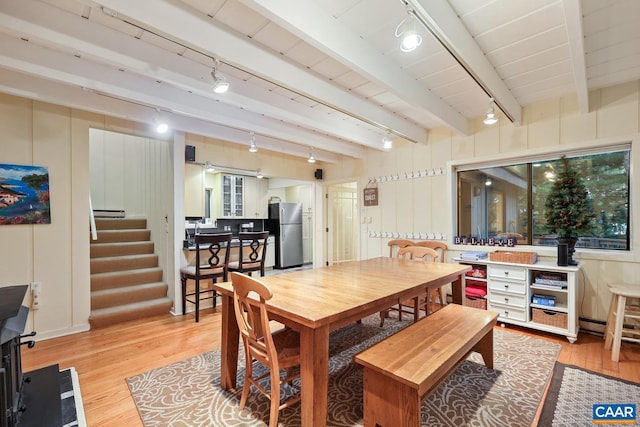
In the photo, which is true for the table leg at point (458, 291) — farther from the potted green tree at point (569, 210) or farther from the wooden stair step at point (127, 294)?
the wooden stair step at point (127, 294)

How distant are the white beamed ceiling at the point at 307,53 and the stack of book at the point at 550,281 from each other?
176 centimetres

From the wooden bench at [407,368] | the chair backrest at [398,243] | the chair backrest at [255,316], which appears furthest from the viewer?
the chair backrest at [398,243]

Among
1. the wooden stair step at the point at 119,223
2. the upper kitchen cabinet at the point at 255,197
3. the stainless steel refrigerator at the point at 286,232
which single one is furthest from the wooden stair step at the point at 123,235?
the stainless steel refrigerator at the point at 286,232

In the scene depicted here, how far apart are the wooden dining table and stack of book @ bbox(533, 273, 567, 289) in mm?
916

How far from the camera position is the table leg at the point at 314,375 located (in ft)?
4.84

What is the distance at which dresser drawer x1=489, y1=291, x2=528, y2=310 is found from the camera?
3123 mm

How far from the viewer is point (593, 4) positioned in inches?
70.4

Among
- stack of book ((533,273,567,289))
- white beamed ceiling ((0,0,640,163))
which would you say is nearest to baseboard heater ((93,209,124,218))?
white beamed ceiling ((0,0,640,163))

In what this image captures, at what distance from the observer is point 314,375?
1.48 metres

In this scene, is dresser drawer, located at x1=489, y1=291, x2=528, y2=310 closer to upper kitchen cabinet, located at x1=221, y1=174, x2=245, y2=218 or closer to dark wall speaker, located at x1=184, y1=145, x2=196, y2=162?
dark wall speaker, located at x1=184, y1=145, x2=196, y2=162

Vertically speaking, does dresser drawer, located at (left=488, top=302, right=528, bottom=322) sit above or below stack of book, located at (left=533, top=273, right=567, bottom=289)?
below

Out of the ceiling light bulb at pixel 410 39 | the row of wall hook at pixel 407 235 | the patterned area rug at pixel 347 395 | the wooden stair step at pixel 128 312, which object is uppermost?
the ceiling light bulb at pixel 410 39

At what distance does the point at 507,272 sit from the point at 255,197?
5.22 metres

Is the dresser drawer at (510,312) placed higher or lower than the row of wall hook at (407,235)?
lower
